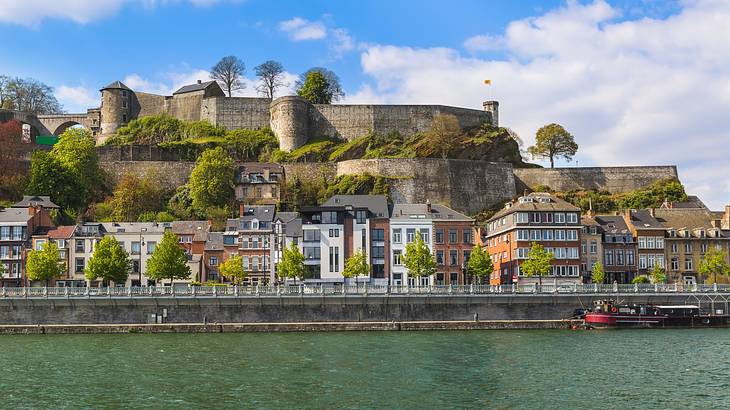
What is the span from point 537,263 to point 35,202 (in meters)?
42.1

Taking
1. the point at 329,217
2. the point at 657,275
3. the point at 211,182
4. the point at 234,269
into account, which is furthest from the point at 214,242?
the point at 657,275

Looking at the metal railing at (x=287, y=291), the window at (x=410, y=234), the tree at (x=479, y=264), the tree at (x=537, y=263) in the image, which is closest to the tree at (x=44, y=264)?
the metal railing at (x=287, y=291)

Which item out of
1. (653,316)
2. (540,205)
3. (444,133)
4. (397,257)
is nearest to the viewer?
(653,316)

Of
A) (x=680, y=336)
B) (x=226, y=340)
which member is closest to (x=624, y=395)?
(x=680, y=336)

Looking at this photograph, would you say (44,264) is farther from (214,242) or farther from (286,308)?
(286,308)

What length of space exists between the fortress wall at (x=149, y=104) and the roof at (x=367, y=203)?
43.7 meters

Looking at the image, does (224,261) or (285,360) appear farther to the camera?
(224,261)

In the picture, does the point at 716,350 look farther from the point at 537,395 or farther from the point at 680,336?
the point at 537,395

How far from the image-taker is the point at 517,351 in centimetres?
4169

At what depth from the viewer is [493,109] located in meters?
108

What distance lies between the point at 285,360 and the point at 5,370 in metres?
11.8

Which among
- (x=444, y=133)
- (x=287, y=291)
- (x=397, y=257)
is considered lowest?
(x=287, y=291)

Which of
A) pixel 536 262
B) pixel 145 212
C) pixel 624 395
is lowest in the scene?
pixel 624 395

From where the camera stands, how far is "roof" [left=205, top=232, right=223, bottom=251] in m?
72.2
